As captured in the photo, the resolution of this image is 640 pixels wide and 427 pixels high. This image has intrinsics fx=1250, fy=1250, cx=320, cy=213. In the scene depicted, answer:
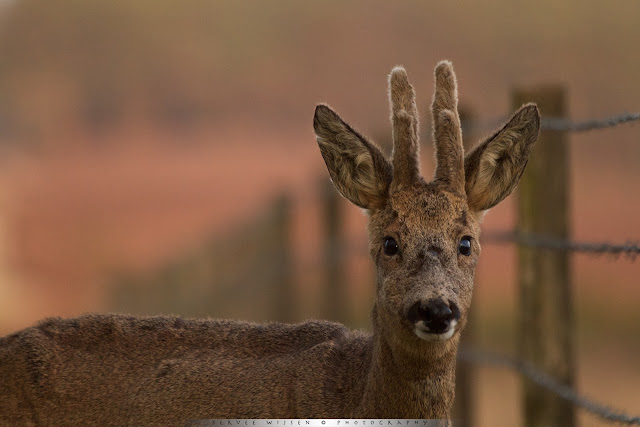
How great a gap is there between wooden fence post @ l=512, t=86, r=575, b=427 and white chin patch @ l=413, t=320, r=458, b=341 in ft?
9.59

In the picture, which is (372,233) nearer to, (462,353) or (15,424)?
(15,424)

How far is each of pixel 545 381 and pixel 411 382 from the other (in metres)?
2.50

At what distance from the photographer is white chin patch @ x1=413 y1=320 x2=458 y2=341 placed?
4.73m

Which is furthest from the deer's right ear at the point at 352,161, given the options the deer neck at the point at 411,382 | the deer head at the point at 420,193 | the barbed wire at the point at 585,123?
the barbed wire at the point at 585,123

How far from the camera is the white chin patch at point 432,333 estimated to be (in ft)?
15.5

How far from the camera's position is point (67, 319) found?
5.77 metres

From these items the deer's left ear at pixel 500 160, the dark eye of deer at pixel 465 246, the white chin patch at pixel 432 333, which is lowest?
the white chin patch at pixel 432 333

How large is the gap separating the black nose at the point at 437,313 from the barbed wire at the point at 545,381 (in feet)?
4.36

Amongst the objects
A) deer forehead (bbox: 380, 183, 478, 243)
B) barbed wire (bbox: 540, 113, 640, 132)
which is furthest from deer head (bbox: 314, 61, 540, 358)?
barbed wire (bbox: 540, 113, 640, 132)

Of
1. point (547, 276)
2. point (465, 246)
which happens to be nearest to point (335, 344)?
point (465, 246)

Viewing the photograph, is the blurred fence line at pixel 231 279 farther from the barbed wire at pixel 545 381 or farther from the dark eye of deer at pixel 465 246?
the dark eye of deer at pixel 465 246

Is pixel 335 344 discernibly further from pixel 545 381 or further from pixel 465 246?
pixel 545 381

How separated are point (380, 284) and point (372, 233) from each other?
0.27m

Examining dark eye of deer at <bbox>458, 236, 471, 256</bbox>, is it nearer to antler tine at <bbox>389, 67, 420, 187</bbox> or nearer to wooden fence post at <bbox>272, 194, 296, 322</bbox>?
antler tine at <bbox>389, 67, 420, 187</bbox>
